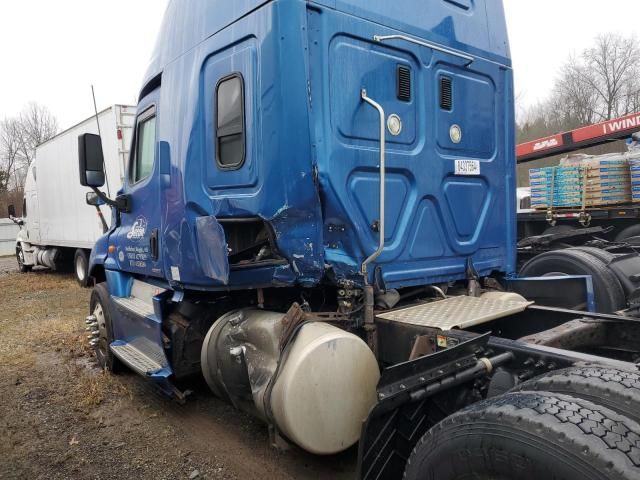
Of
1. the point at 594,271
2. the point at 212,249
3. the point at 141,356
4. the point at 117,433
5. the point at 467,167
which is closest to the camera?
the point at 212,249

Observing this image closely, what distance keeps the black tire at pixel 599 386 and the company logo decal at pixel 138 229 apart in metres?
3.34

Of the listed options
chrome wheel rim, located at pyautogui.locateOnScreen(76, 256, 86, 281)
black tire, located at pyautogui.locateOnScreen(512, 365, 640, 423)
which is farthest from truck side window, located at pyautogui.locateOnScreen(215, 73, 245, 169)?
chrome wheel rim, located at pyautogui.locateOnScreen(76, 256, 86, 281)

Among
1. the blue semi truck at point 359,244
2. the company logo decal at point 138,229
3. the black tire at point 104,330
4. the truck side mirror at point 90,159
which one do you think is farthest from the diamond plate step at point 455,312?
the black tire at point 104,330

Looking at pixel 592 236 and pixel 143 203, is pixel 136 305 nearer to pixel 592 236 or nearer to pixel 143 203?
pixel 143 203

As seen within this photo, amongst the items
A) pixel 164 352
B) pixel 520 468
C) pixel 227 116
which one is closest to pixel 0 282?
pixel 164 352

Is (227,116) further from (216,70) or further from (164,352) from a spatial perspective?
(164,352)

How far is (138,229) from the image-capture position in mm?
4426

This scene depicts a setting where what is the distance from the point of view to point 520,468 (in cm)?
158

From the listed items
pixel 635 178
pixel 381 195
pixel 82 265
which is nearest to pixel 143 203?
pixel 381 195

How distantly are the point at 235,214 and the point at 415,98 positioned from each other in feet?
4.71

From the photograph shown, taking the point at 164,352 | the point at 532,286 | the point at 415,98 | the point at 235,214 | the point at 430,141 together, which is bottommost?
the point at 164,352

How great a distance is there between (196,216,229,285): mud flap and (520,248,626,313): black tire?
3164 mm

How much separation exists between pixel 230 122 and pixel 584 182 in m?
6.51

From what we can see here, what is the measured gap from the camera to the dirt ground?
3.36 metres
